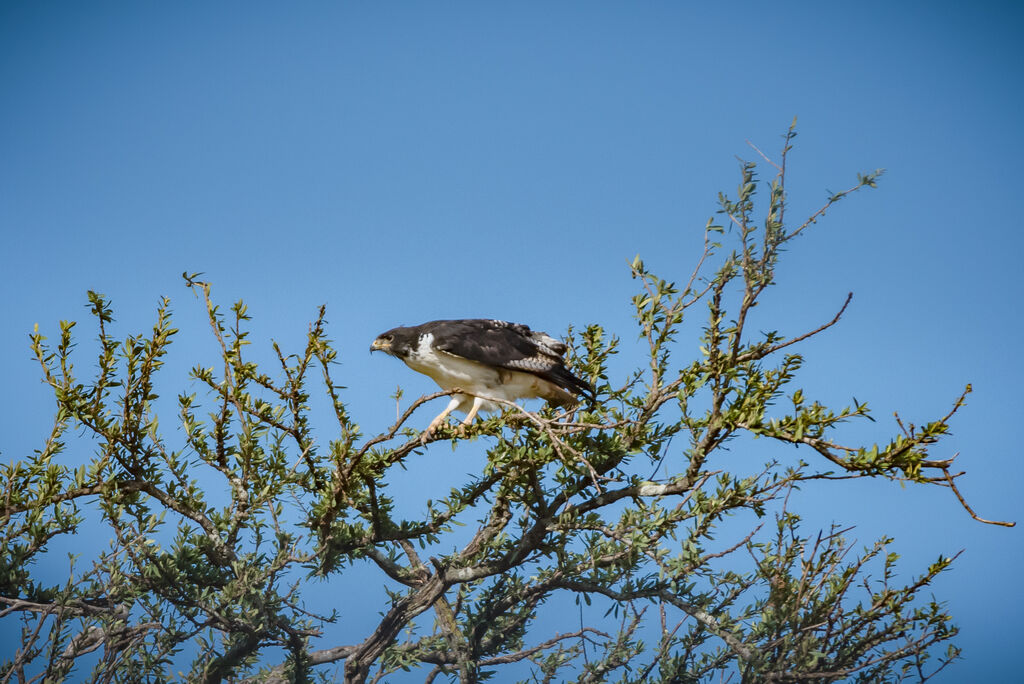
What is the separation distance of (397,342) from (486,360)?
2.47 feet

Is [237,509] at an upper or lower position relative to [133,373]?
lower

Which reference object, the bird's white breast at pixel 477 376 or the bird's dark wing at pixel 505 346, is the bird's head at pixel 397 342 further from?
the bird's dark wing at pixel 505 346

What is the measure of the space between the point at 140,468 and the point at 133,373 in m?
0.42

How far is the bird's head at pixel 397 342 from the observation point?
16.0 feet

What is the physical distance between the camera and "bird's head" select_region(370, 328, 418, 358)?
4875 mm

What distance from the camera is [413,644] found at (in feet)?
15.4

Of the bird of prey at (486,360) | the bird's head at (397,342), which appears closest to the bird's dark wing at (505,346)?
the bird of prey at (486,360)

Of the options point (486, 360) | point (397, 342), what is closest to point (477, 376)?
point (486, 360)

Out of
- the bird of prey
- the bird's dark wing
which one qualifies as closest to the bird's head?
the bird of prey

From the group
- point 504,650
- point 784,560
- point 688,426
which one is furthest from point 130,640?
point 784,560

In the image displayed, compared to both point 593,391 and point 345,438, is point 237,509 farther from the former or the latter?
point 593,391

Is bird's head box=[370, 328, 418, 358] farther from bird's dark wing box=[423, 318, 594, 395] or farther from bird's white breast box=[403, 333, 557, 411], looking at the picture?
bird's dark wing box=[423, 318, 594, 395]

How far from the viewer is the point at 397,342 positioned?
497cm

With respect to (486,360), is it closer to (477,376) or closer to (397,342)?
(477,376)
